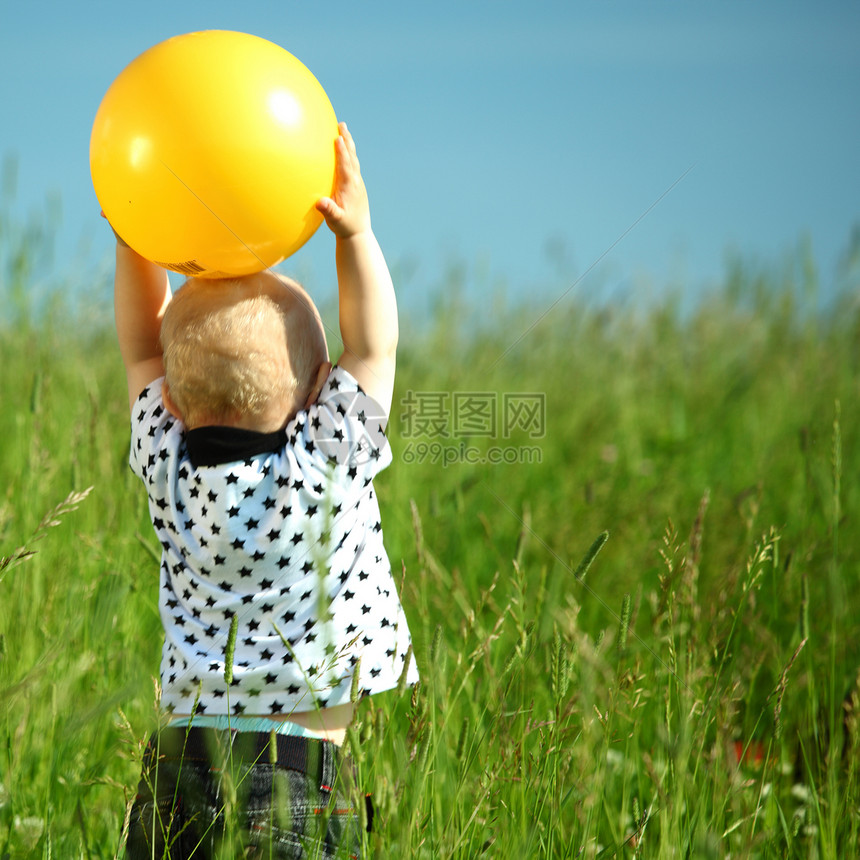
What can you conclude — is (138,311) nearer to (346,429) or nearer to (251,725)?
(346,429)

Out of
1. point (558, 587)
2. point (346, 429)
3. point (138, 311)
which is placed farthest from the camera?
point (558, 587)

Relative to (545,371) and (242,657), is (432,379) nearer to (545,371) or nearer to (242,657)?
(545,371)

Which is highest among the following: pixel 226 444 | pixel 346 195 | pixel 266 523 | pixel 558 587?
pixel 346 195

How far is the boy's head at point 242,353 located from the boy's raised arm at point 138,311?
17 cm

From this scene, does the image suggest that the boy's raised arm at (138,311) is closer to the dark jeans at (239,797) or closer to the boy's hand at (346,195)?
the boy's hand at (346,195)

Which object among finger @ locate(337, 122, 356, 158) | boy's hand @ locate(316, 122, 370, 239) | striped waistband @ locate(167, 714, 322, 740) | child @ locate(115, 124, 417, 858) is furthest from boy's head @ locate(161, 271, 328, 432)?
striped waistband @ locate(167, 714, 322, 740)

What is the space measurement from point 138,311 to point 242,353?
378 mm

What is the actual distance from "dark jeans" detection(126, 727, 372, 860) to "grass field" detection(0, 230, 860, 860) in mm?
78

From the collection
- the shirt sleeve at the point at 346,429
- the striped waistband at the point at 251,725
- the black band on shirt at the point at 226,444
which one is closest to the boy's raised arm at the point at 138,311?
the black band on shirt at the point at 226,444

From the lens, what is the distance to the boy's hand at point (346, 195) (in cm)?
138

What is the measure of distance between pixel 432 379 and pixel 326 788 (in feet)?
8.12

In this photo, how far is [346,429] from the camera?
1350mm

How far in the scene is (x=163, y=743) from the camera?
1.41 metres

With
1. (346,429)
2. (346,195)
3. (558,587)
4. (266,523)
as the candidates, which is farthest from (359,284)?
(558,587)
